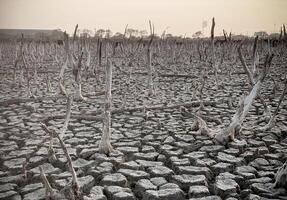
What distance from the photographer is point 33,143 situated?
3787 millimetres

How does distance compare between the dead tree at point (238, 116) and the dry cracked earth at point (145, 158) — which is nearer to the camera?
the dry cracked earth at point (145, 158)

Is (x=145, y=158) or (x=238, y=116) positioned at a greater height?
(x=238, y=116)

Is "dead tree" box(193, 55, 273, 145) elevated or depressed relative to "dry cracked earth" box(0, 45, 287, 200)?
elevated

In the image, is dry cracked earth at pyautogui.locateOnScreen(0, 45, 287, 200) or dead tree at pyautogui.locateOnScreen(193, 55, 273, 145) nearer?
dry cracked earth at pyautogui.locateOnScreen(0, 45, 287, 200)

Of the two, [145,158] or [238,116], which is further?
[238,116]

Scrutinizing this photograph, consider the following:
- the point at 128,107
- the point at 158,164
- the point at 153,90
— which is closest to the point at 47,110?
the point at 128,107

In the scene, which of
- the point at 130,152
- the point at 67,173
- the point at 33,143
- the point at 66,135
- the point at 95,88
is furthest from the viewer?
the point at 95,88

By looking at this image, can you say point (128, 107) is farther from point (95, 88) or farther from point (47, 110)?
point (95, 88)

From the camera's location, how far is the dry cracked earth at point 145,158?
8.70 feet

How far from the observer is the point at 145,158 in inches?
132

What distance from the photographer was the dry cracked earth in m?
2.65

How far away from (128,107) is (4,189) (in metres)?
3.03

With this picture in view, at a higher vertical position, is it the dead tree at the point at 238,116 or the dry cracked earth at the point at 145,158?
the dead tree at the point at 238,116

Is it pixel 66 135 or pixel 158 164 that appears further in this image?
pixel 66 135
